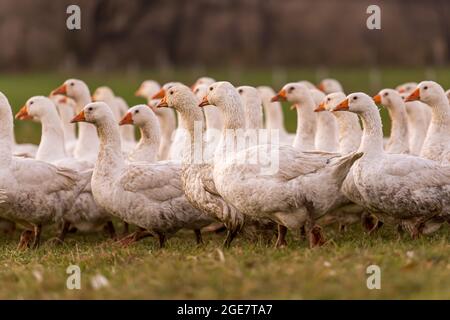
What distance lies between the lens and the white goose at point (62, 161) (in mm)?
11156

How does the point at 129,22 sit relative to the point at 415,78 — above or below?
above

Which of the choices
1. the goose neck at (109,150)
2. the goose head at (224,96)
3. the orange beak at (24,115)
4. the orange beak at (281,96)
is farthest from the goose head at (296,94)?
the orange beak at (24,115)

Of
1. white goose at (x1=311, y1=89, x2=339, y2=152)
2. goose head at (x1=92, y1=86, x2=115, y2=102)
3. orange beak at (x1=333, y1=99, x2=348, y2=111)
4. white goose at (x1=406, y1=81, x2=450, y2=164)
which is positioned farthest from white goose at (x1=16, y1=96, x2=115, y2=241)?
white goose at (x1=406, y1=81, x2=450, y2=164)

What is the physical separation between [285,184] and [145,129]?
9.16ft

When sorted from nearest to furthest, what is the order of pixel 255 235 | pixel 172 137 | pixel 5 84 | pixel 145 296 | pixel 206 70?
pixel 145 296 < pixel 255 235 < pixel 172 137 < pixel 5 84 < pixel 206 70

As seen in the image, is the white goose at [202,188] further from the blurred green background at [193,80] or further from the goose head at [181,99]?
the blurred green background at [193,80]

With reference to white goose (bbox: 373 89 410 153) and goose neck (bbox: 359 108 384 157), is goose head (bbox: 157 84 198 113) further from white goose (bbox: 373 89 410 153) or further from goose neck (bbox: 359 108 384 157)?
white goose (bbox: 373 89 410 153)

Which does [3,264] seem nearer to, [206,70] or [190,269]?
[190,269]

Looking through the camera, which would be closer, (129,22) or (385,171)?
(385,171)

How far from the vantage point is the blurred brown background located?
4516 cm

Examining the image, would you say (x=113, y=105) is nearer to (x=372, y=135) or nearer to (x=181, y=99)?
(x=181, y=99)

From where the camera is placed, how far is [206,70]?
147ft

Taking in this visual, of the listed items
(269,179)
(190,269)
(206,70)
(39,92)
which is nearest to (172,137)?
(269,179)

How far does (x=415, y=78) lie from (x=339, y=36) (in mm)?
12191
